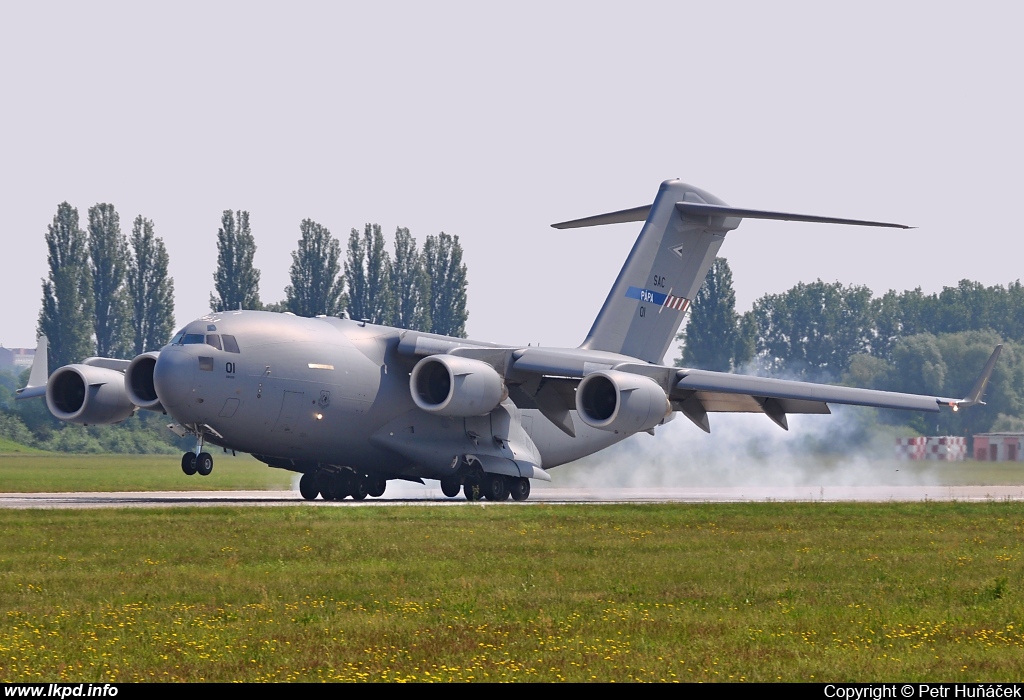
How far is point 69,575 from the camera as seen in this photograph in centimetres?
1529

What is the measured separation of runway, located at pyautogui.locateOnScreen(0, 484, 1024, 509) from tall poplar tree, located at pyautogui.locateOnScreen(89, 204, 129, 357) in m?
41.4

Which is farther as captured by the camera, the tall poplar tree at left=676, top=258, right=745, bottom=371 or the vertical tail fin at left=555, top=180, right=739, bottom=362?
the tall poplar tree at left=676, top=258, right=745, bottom=371

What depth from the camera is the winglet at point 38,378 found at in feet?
112

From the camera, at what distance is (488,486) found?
31031mm

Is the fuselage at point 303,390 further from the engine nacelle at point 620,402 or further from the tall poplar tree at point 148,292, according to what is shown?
the tall poplar tree at point 148,292

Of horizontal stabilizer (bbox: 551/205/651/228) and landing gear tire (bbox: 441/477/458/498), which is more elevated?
horizontal stabilizer (bbox: 551/205/651/228)

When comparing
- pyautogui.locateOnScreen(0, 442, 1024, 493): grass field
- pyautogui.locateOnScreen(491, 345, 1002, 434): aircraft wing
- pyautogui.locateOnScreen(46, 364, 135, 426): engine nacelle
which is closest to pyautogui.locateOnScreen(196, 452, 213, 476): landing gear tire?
pyautogui.locateOnScreen(46, 364, 135, 426): engine nacelle

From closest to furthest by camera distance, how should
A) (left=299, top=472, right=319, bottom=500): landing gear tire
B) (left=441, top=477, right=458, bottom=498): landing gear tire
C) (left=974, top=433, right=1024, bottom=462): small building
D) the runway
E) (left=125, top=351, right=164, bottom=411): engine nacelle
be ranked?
Result: the runway < (left=125, top=351, right=164, bottom=411): engine nacelle < (left=441, top=477, right=458, bottom=498): landing gear tire < (left=299, top=472, right=319, bottom=500): landing gear tire < (left=974, top=433, right=1024, bottom=462): small building

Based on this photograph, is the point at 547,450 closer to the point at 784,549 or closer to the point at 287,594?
the point at 784,549

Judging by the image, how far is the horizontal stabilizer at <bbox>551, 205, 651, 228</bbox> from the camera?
35.8 m

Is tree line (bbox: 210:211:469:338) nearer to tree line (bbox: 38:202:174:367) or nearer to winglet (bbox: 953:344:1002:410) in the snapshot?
tree line (bbox: 38:202:174:367)

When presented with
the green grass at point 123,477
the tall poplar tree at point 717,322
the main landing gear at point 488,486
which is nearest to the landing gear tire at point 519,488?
the main landing gear at point 488,486

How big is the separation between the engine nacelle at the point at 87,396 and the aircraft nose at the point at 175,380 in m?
3.19

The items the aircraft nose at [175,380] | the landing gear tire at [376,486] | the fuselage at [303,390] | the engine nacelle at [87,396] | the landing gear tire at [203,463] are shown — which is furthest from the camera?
the landing gear tire at [376,486]
